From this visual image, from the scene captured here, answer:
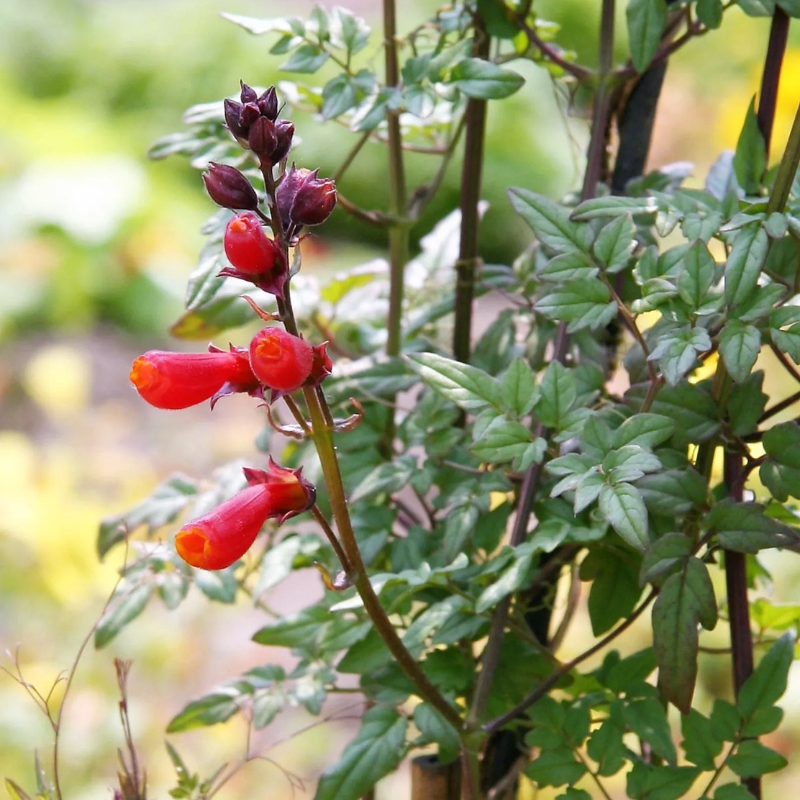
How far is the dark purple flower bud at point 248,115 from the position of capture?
443 mm

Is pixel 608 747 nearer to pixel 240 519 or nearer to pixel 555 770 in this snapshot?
pixel 555 770

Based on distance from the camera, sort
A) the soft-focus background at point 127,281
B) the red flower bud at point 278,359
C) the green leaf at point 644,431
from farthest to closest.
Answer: the soft-focus background at point 127,281 → the green leaf at point 644,431 → the red flower bud at point 278,359

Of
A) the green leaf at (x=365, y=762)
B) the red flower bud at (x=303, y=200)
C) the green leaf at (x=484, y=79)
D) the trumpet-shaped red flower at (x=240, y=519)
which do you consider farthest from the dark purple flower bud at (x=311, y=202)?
the green leaf at (x=365, y=762)

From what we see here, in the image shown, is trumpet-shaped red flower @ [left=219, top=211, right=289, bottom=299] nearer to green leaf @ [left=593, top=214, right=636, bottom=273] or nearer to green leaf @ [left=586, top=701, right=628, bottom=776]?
green leaf @ [left=593, top=214, right=636, bottom=273]

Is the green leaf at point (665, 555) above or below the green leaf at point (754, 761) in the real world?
above

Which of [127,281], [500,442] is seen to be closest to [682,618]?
[500,442]

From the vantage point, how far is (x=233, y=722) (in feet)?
Answer: 5.90

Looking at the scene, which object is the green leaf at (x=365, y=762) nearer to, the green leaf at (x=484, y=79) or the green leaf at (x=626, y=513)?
the green leaf at (x=626, y=513)

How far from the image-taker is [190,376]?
455mm

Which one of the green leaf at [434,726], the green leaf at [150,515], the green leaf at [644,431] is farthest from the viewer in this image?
the green leaf at [150,515]

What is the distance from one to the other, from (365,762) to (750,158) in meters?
0.44

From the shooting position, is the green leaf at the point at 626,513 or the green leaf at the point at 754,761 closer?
the green leaf at the point at 626,513

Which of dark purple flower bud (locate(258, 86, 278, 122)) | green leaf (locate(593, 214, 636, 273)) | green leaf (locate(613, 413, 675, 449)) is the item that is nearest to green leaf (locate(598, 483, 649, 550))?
green leaf (locate(613, 413, 675, 449))

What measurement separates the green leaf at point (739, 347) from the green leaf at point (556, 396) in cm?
10
